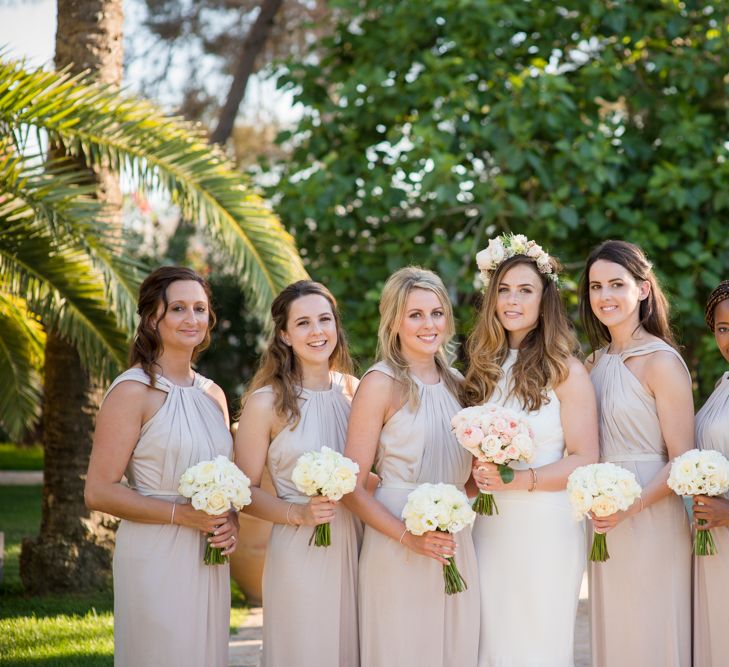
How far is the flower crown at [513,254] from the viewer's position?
5109mm

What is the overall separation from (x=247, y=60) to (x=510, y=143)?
275 inches

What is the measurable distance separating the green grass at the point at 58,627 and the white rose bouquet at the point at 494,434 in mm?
3570

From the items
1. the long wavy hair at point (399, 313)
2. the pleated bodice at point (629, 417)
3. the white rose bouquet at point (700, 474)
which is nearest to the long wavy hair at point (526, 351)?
the long wavy hair at point (399, 313)

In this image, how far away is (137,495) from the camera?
450 centimetres

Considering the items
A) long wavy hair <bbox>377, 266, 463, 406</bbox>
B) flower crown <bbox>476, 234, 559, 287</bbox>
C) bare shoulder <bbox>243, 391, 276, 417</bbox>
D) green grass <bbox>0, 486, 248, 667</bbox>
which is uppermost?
flower crown <bbox>476, 234, 559, 287</bbox>

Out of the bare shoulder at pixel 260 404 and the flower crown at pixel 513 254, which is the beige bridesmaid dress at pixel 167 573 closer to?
the bare shoulder at pixel 260 404

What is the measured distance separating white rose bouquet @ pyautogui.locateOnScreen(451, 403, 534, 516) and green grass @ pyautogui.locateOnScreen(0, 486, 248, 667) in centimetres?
357

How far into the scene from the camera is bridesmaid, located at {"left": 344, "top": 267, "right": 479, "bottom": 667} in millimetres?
4613

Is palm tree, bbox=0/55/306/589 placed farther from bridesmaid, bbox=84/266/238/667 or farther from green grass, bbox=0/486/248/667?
bridesmaid, bbox=84/266/238/667

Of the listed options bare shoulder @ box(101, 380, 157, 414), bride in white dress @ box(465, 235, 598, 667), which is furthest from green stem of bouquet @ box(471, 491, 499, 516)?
bare shoulder @ box(101, 380, 157, 414)

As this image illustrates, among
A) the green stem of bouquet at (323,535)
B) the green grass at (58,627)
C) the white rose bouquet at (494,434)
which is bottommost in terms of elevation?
the green grass at (58,627)

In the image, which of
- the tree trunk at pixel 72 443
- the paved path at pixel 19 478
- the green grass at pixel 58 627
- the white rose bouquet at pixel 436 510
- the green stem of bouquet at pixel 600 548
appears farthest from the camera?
the paved path at pixel 19 478

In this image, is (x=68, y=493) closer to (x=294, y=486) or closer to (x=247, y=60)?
(x=294, y=486)

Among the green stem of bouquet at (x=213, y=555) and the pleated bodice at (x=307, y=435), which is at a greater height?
the pleated bodice at (x=307, y=435)
